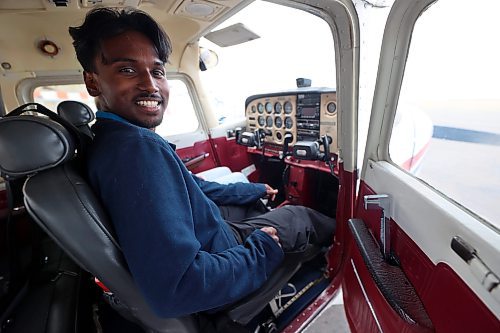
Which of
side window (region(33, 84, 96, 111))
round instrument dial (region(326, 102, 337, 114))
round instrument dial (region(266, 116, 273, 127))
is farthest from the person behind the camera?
round instrument dial (region(266, 116, 273, 127))

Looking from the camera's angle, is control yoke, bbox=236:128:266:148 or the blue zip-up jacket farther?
control yoke, bbox=236:128:266:148

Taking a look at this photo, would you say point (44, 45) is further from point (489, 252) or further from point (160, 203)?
point (489, 252)

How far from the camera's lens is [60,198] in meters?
0.66

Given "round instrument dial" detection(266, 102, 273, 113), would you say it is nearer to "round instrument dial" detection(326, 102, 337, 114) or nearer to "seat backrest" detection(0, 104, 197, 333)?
"round instrument dial" detection(326, 102, 337, 114)

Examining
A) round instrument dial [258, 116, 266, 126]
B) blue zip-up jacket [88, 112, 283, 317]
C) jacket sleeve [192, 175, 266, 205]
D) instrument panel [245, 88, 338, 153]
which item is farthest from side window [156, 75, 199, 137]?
blue zip-up jacket [88, 112, 283, 317]

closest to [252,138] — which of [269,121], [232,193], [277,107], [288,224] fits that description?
[269,121]

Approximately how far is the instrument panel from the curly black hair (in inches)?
54.8

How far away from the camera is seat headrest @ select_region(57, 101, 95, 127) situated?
164cm

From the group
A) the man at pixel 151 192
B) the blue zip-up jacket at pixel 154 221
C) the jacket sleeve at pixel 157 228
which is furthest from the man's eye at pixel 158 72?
the jacket sleeve at pixel 157 228

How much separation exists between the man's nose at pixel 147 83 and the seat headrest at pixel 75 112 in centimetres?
101

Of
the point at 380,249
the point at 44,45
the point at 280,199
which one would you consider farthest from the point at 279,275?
the point at 44,45

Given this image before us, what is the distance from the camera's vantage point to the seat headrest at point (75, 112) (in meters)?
1.64

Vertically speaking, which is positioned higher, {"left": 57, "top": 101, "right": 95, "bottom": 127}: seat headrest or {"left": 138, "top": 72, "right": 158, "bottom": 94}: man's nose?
{"left": 138, "top": 72, "right": 158, "bottom": 94}: man's nose

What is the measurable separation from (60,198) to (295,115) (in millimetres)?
1934
